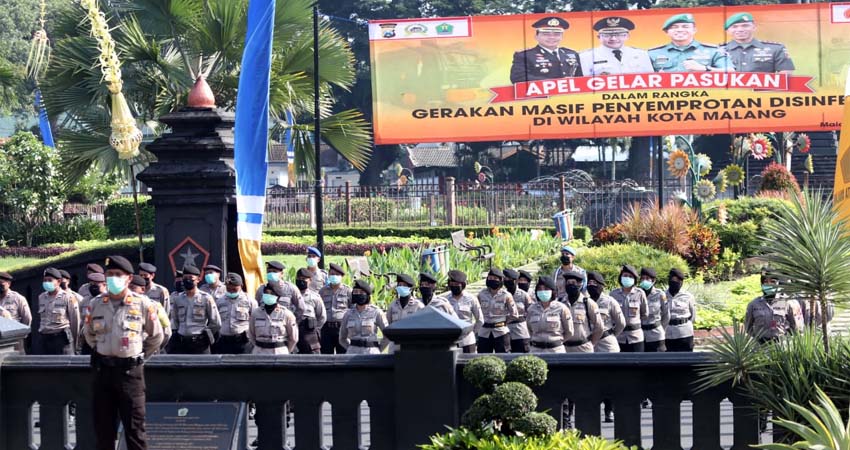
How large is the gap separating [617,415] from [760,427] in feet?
2.86

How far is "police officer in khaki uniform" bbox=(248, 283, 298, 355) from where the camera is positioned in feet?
39.5

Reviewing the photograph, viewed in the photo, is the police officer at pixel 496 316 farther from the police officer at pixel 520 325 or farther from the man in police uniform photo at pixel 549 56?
the man in police uniform photo at pixel 549 56

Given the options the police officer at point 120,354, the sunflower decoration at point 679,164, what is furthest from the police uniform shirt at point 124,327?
the sunflower decoration at point 679,164

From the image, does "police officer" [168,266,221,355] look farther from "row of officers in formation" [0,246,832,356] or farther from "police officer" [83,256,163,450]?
"police officer" [83,256,163,450]

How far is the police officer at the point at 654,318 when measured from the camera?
13422mm

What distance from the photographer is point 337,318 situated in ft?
46.0

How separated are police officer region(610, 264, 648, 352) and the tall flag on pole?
12.6 feet

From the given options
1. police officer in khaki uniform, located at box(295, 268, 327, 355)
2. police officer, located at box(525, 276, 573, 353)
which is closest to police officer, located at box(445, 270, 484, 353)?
police officer, located at box(525, 276, 573, 353)

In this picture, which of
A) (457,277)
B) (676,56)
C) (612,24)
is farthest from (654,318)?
(676,56)

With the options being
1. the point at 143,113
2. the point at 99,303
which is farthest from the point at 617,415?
the point at 143,113

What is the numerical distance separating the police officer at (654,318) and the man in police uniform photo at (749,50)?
1963 centimetres

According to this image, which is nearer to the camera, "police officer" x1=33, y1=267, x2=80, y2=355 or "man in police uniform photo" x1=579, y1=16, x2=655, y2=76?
"police officer" x1=33, y1=267, x2=80, y2=355

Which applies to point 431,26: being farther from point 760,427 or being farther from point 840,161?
point 760,427

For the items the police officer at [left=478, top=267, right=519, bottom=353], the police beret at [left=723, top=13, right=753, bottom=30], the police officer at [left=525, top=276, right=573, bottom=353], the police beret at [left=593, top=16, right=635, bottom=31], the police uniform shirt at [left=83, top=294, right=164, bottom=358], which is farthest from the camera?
the police beret at [left=723, top=13, right=753, bottom=30]
